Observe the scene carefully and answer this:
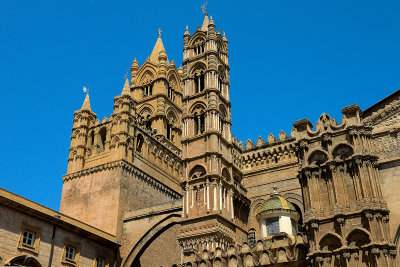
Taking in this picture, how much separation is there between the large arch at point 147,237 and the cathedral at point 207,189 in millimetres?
102

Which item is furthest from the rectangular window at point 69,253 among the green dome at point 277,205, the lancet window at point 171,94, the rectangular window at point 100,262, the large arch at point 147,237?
the lancet window at point 171,94

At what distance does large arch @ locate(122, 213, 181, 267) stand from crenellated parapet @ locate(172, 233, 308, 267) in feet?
49.3

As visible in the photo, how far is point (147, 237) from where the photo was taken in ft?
112

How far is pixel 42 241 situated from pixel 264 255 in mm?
16193

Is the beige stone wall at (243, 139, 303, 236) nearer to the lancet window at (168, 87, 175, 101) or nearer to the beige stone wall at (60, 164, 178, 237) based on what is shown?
the beige stone wall at (60, 164, 178, 237)

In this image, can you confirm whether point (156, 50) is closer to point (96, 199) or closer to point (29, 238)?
point (96, 199)

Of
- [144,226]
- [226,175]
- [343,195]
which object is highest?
[226,175]

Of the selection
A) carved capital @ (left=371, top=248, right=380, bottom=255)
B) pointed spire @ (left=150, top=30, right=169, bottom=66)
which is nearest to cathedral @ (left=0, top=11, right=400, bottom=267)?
carved capital @ (left=371, top=248, right=380, bottom=255)

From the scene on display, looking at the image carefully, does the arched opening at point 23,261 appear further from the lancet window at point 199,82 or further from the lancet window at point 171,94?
the lancet window at point 171,94

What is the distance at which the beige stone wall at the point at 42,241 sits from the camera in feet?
81.4

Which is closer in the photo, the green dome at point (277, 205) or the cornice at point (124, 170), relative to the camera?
Answer: the green dome at point (277, 205)

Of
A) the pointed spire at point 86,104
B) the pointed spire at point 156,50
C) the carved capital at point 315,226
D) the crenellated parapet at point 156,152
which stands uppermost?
the pointed spire at point 156,50

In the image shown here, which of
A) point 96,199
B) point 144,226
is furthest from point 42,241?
point 96,199

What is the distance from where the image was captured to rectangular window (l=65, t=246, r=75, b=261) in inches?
1137
